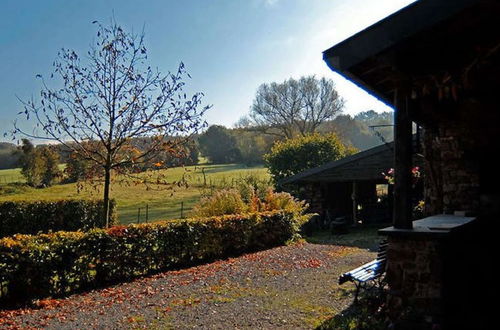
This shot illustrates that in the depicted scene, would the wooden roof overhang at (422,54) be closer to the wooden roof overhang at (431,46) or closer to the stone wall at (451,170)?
the wooden roof overhang at (431,46)

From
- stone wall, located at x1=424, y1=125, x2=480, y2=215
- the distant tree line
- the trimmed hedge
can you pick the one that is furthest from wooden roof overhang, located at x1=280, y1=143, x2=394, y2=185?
the distant tree line

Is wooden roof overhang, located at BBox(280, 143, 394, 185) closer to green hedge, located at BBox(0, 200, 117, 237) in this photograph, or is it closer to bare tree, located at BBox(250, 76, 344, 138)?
Answer: green hedge, located at BBox(0, 200, 117, 237)

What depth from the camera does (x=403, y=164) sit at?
4.16 m

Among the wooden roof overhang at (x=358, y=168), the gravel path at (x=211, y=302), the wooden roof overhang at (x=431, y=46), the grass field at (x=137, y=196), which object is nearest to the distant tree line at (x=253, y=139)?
the grass field at (x=137, y=196)

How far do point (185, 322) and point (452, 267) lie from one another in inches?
131

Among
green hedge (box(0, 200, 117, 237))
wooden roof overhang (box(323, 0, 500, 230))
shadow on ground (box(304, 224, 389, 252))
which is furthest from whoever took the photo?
green hedge (box(0, 200, 117, 237))

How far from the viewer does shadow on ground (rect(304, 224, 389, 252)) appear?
13.0 meters

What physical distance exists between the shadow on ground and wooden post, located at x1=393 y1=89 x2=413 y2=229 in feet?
26.0

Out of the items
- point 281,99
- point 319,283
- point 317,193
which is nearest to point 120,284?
point 319,283

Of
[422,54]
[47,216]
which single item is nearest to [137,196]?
[47,216]

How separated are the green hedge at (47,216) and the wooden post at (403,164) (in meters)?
16.4

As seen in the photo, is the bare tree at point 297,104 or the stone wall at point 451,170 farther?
the bare tree at point 297,104

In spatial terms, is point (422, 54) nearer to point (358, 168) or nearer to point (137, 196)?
point (358, 168)

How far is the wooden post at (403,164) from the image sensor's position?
13.5ft
